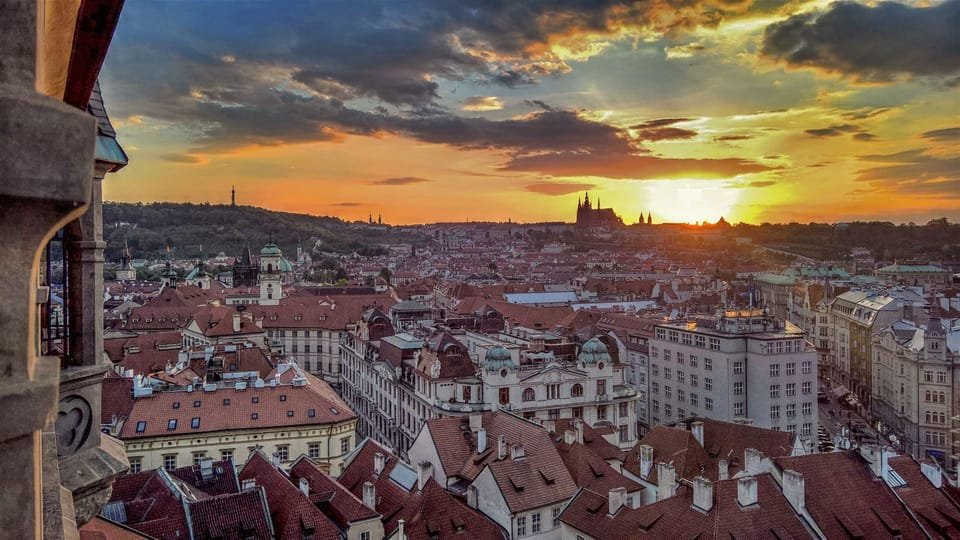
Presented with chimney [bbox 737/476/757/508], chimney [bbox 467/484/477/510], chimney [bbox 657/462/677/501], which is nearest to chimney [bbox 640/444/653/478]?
chimney [bbox 657/462/677/501]

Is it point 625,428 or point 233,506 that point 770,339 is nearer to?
point 625,428

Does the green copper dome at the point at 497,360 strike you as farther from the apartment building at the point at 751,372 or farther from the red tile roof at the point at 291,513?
the red tile roof at the point at 291,513

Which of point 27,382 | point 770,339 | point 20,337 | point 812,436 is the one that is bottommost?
point 812,436

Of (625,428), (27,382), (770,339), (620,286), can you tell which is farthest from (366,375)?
(620,286)

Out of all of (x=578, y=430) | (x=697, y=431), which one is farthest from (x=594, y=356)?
(x=578, y=430)

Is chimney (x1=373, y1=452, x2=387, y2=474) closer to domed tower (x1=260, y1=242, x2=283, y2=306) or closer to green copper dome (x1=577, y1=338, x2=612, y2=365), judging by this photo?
green copper dome (x1=577, y1=338, x2=612, y2=365)

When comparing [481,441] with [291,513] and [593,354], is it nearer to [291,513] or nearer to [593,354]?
[291,513]
